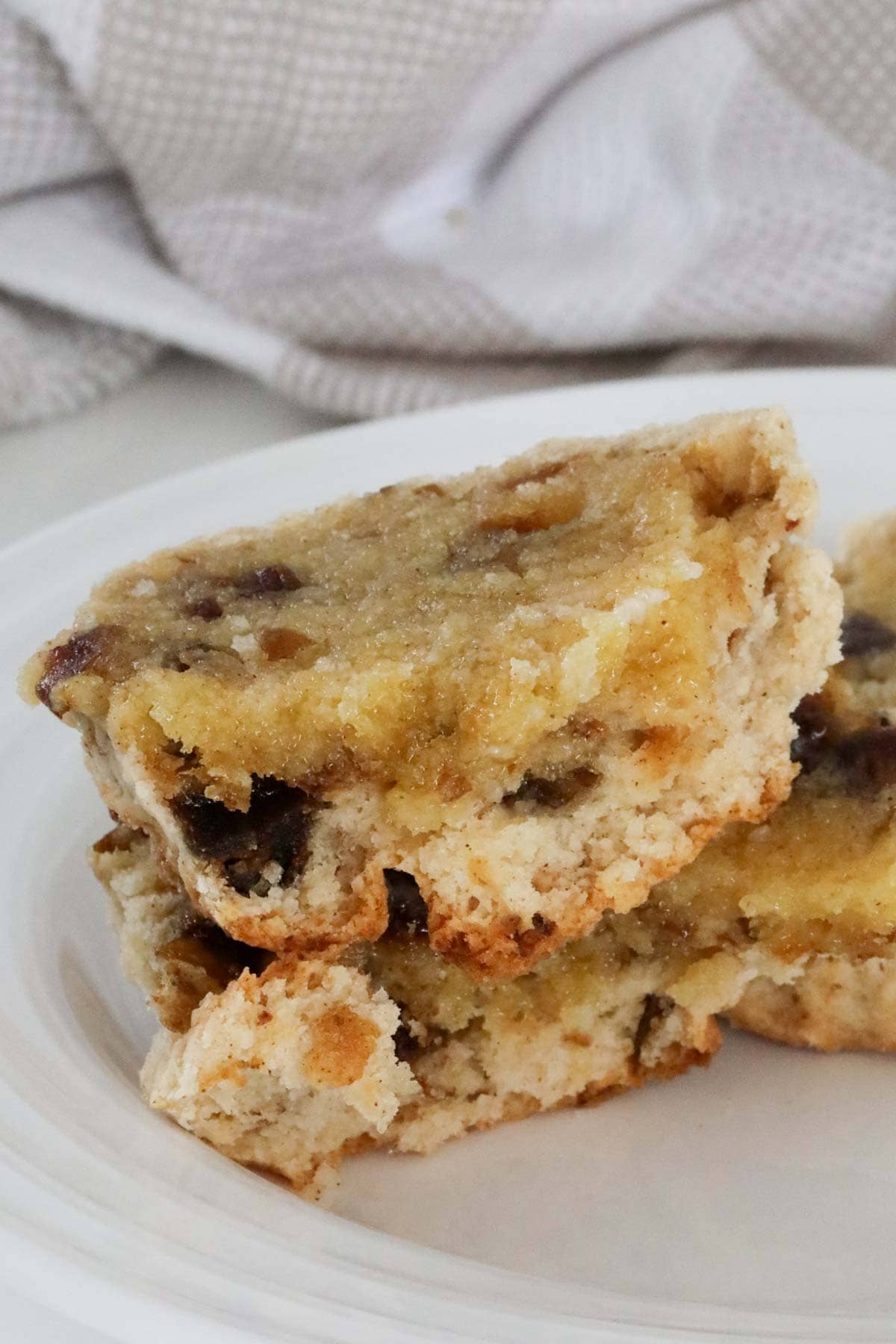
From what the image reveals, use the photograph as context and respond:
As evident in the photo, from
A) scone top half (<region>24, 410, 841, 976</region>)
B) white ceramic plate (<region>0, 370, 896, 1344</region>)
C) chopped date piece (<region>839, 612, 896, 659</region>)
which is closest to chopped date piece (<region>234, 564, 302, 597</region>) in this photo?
scone top half (<region>24, 410, 841, 976</region>)

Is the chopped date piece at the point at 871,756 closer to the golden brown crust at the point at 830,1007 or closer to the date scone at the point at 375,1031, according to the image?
the golden brown crust at the point at 830,1007

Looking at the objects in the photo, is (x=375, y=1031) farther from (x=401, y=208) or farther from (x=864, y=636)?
(x=401, y=208)

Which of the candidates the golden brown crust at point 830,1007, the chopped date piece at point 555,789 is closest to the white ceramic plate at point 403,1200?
the golden brown crust at point 830,1007

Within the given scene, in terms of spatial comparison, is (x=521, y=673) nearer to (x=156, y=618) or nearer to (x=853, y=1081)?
(x=156, y=618)

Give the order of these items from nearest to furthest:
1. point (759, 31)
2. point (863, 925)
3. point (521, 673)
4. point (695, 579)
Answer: point (521, 673) → point (695, 579) → point (863, 925) → point (759, 31)

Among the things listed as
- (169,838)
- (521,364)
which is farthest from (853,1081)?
(521,364)

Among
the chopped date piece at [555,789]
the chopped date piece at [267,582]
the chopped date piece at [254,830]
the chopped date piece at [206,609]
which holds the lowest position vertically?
the chopped date piece at [555,789]
